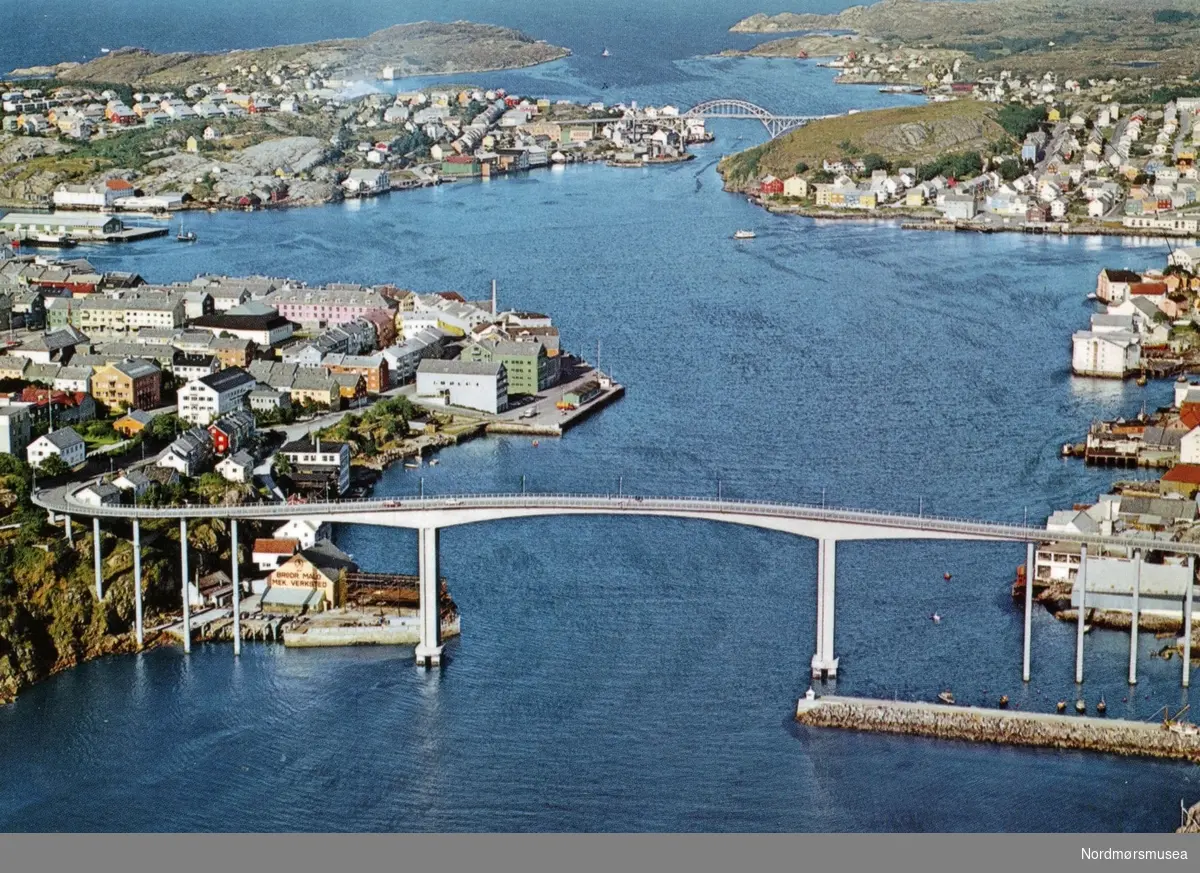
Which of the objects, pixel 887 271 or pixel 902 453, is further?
pixel 887 271

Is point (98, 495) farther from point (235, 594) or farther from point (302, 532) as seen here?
point (235, 594)

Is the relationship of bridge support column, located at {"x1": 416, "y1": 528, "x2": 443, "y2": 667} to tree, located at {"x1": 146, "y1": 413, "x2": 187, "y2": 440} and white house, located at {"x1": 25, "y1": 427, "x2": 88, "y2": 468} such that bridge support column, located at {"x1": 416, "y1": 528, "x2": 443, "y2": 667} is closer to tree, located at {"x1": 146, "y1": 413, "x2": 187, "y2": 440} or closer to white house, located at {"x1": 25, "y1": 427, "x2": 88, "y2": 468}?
white house, located at {"x1": 25, "y1": 427, "x2": 88, "y2": 468}

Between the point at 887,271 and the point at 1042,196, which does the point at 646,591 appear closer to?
the point at 887,271

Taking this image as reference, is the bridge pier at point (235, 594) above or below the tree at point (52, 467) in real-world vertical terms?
below

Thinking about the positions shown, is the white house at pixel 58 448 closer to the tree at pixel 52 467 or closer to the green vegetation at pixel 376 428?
the tree at pixel 52 467

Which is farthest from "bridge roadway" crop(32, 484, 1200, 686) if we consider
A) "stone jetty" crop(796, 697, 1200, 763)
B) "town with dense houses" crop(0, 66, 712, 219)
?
"town with dense houses" crop(0, 66, 712, 219)

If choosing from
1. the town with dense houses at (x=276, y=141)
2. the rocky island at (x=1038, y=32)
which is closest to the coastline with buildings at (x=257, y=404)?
the town with dense houses at (x=276, y=141)

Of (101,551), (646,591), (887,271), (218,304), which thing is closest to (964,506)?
(646,591)
